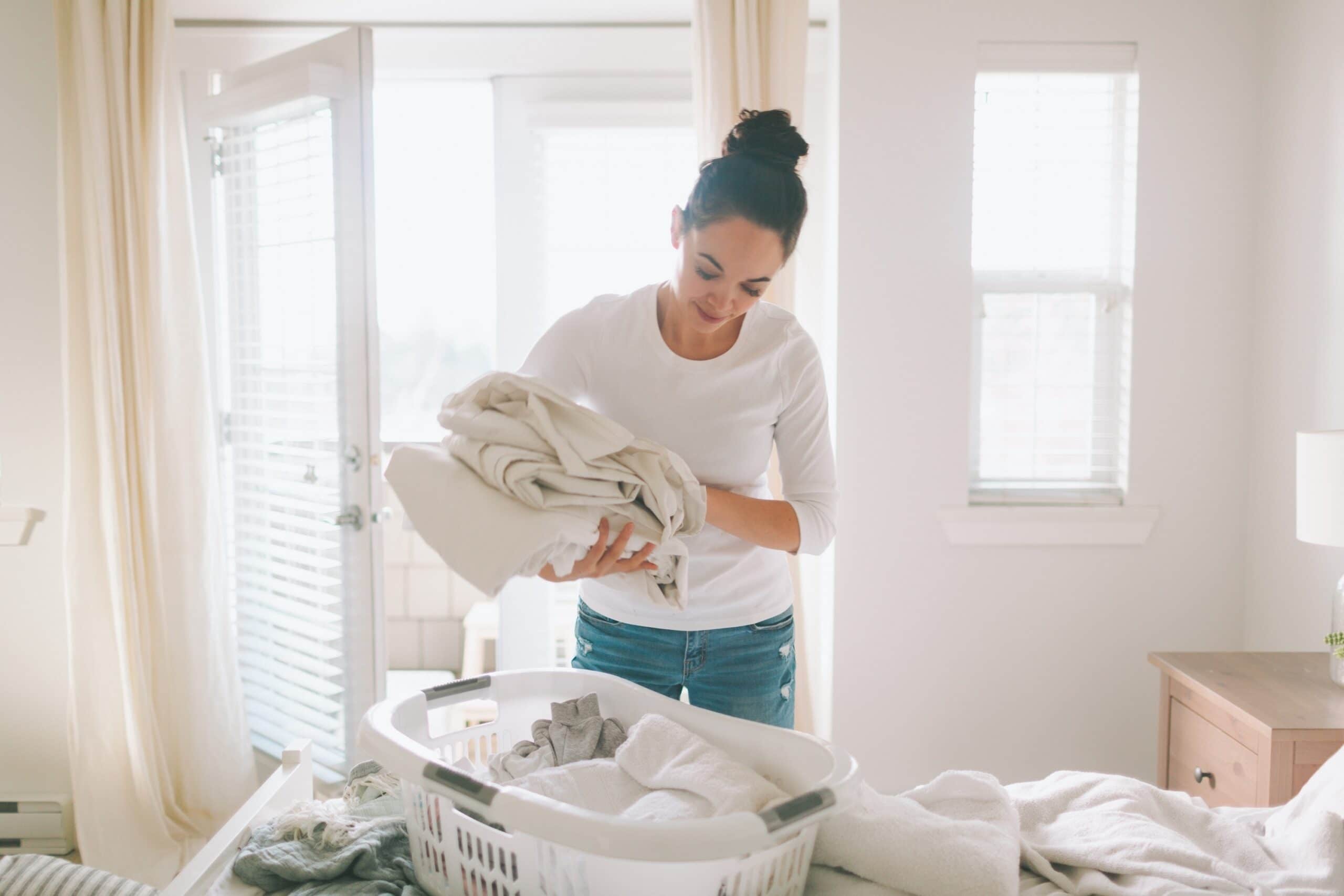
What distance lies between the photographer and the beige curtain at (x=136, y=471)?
243 cm

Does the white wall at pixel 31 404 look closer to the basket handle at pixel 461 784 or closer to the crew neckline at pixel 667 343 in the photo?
the crew neckline at pixel 667 343

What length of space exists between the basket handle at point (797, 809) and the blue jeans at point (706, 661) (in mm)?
480

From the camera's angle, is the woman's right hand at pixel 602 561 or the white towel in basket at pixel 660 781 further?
the woman's right hand at pixel 602 561

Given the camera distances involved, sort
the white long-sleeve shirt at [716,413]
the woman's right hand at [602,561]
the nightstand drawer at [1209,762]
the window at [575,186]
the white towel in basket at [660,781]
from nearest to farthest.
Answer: the white towel in basket at [660,781], the woman's right hand at [602,561], the white long-sleeve shirt at [716,413], the nightstand drawer at [1209,762], the window at [575,186]

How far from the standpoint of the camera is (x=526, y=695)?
4.51ft

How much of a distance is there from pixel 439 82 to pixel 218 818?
2.10m

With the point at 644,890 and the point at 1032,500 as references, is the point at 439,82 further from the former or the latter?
the point at 644,890

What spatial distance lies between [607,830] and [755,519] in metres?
0.57

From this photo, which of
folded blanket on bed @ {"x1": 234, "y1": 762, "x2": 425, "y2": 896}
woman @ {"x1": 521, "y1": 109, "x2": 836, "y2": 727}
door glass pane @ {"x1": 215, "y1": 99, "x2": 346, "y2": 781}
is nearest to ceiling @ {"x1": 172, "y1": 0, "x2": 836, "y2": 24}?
door glass pane @ {"x1": 215, "y1": 99, "x2": 346, "y2": 781}

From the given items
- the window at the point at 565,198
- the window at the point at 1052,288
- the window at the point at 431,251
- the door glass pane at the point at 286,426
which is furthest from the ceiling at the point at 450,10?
the window at the point at 431,251

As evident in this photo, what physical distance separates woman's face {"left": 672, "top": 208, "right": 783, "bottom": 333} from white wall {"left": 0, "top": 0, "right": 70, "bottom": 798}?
2130 millimetres

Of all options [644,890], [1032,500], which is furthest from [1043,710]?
→ [644,890]

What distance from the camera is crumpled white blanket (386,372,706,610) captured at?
1.04m

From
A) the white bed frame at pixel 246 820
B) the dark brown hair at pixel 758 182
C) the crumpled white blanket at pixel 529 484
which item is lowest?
the white bed frame at pixel 246 820
